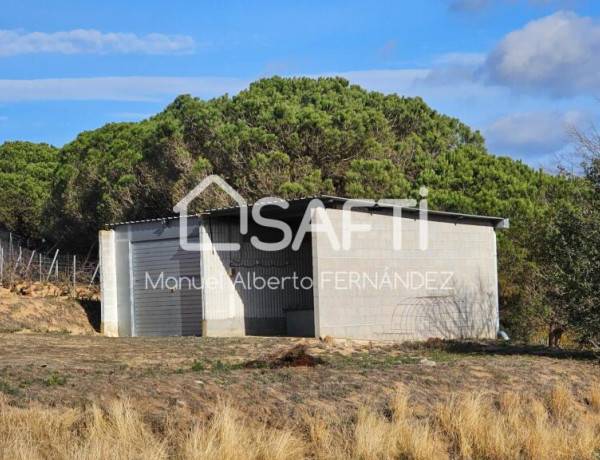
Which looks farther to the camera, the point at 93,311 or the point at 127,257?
the point at 93,311

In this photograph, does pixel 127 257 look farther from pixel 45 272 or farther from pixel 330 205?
pixel 330 205

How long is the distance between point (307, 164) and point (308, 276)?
6.94m

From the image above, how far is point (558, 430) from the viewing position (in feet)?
34.1

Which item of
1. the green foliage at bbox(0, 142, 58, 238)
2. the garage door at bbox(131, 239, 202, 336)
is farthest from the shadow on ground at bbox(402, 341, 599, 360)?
the green foliage at bbox(0, 142, 58, 238)

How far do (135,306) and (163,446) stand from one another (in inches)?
593

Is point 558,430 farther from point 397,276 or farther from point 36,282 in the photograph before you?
point 36,282

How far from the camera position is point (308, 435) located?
9867mm

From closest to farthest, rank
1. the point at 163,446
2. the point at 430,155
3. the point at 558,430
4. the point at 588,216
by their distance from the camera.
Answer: the point at 163,446 < the point at 558,430 < the point at 588,216 < the point at 430,155

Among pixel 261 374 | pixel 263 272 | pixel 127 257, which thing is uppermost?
pixel 127 257

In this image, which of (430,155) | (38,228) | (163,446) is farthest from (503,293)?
(38,228)

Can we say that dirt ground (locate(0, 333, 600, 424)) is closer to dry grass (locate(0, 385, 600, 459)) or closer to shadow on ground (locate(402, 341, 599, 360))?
shadow on ground (locate(402, 341, 599, 360))

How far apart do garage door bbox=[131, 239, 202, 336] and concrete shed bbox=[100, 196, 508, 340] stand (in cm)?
3

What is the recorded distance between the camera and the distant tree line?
2933cm

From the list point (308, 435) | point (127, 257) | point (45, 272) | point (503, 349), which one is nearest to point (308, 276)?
point (127, 257)
